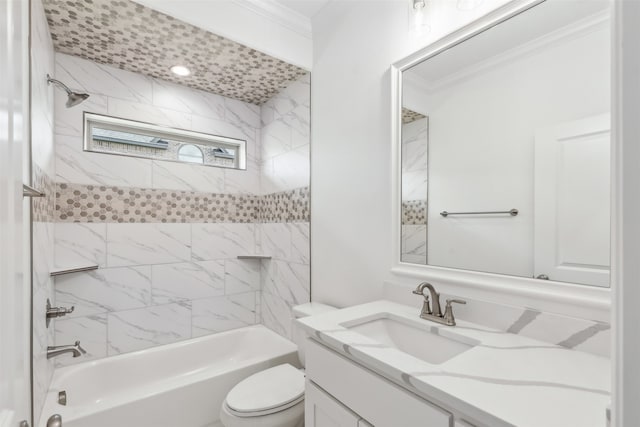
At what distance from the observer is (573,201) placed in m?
0.99

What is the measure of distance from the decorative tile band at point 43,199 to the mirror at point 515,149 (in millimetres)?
1646

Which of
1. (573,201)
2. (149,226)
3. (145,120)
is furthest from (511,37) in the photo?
(149,226)

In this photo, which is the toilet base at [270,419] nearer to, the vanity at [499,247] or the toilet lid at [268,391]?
the toilet lid at [268,391]

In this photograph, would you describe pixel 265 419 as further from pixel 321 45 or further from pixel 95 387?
pixel 321 45

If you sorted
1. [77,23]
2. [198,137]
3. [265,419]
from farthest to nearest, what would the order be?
1. [198,137]
2. [77,23]
3. [265,419]

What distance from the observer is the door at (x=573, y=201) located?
925 millimetres

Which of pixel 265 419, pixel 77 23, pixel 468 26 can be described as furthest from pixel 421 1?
pixel 265 419

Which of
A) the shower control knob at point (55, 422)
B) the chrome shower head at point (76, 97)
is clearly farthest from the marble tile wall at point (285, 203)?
the shower control knob at point (55, 422)

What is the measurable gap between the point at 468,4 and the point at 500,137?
57 cm

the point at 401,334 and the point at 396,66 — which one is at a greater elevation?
the point at 396,66

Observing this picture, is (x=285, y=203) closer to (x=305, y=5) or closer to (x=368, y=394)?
(x=305, y=5)
